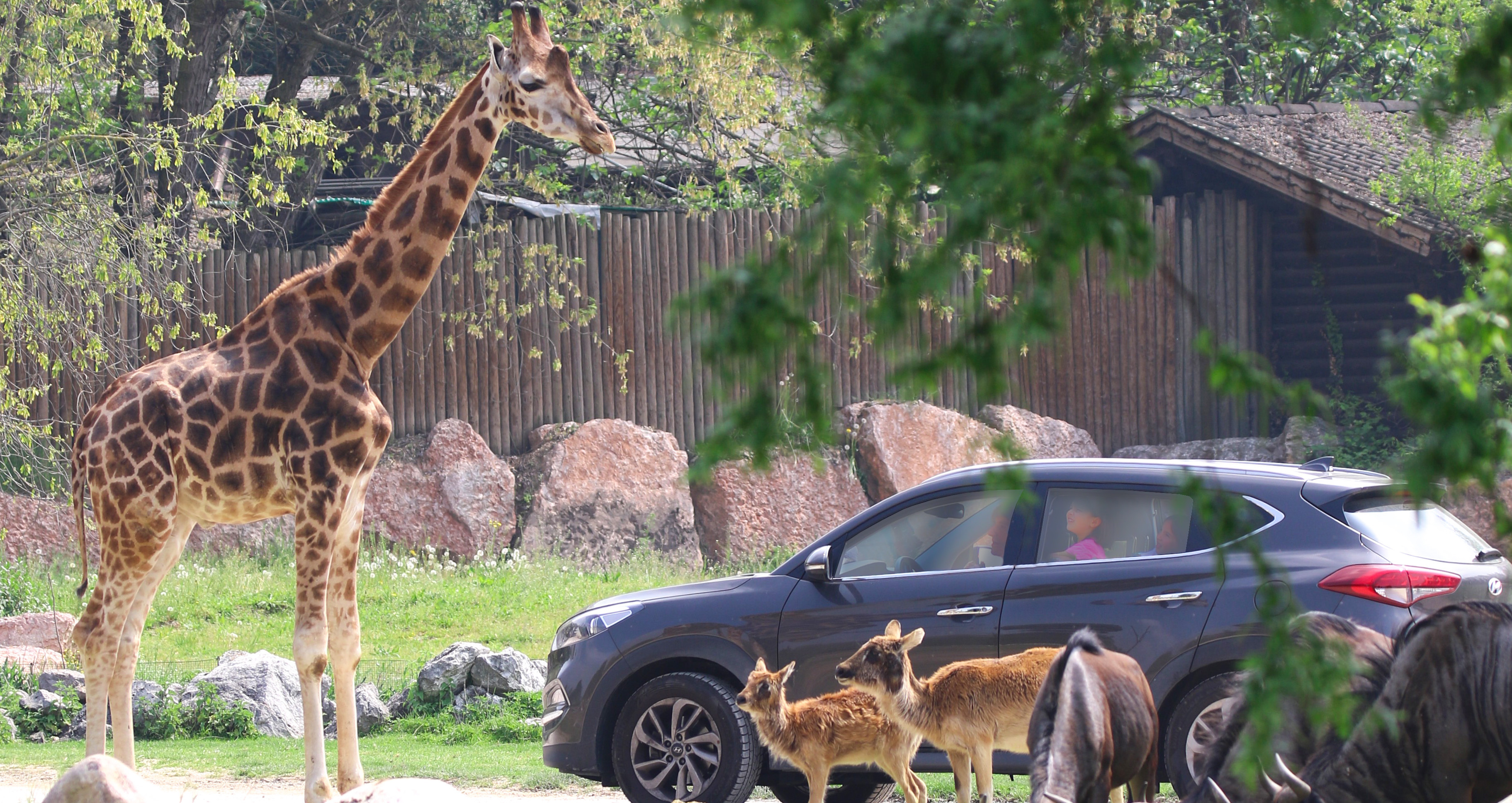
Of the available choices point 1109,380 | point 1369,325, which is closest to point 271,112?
point 1109,380

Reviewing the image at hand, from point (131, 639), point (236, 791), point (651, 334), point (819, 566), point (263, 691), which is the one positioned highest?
point (651, 334)

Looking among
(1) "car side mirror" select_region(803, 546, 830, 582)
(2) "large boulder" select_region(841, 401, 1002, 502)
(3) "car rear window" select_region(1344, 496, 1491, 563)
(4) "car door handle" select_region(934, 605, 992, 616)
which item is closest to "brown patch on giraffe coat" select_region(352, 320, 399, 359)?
(1) "car side mirror" select_region(803, 546, 830, 582)

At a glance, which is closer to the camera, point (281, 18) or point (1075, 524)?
point (1075, 524)

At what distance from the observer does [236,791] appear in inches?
355

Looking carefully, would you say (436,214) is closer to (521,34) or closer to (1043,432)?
(521,34)

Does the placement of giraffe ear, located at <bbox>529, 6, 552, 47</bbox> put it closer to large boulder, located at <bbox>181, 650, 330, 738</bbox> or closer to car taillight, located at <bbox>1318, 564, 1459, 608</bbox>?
car taillight, located at <bbox>1318, 564, 1459, 608</bbox>

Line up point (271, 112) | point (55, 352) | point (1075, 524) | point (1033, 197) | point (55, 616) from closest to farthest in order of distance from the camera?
point (1033, 197), point (1075, 524), point (271, 112), point (55, 616), point (55, 352)

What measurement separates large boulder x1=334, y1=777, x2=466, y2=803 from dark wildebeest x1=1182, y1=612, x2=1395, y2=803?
2685mm

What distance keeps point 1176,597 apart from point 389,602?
927cm

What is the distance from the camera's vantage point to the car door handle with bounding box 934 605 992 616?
7496 mm

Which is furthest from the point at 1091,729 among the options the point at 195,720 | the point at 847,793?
the point at 195,720

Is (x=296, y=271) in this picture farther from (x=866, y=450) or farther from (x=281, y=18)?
(x=866, y=450)

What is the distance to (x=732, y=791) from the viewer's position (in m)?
7.65

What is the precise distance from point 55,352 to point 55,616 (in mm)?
3178
